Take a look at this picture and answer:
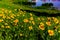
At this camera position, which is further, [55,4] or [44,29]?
[55,4]

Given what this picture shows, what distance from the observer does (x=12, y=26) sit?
455 centimetres

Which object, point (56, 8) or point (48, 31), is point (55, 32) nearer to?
point (48, 31)

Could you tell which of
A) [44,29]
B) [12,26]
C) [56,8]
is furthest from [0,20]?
[56,8]

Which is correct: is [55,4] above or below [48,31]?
below

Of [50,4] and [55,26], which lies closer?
[55,26]

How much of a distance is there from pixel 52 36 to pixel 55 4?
5.81m

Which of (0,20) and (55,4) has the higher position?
(0,20)

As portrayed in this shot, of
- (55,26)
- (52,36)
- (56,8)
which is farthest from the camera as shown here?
(56,8)

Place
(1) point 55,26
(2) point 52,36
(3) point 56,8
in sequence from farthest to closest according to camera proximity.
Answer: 1. (3) point 56,8
2. (1) point 55,26
3. (2) point 52,36

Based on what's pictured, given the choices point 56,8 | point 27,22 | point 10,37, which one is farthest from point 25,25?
point 56,8

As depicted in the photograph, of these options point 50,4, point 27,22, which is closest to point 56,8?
point 50,4

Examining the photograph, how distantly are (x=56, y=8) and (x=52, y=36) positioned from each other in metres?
5.34

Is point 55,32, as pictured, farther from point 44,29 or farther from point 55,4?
point 55,4

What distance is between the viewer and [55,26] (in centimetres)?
448
